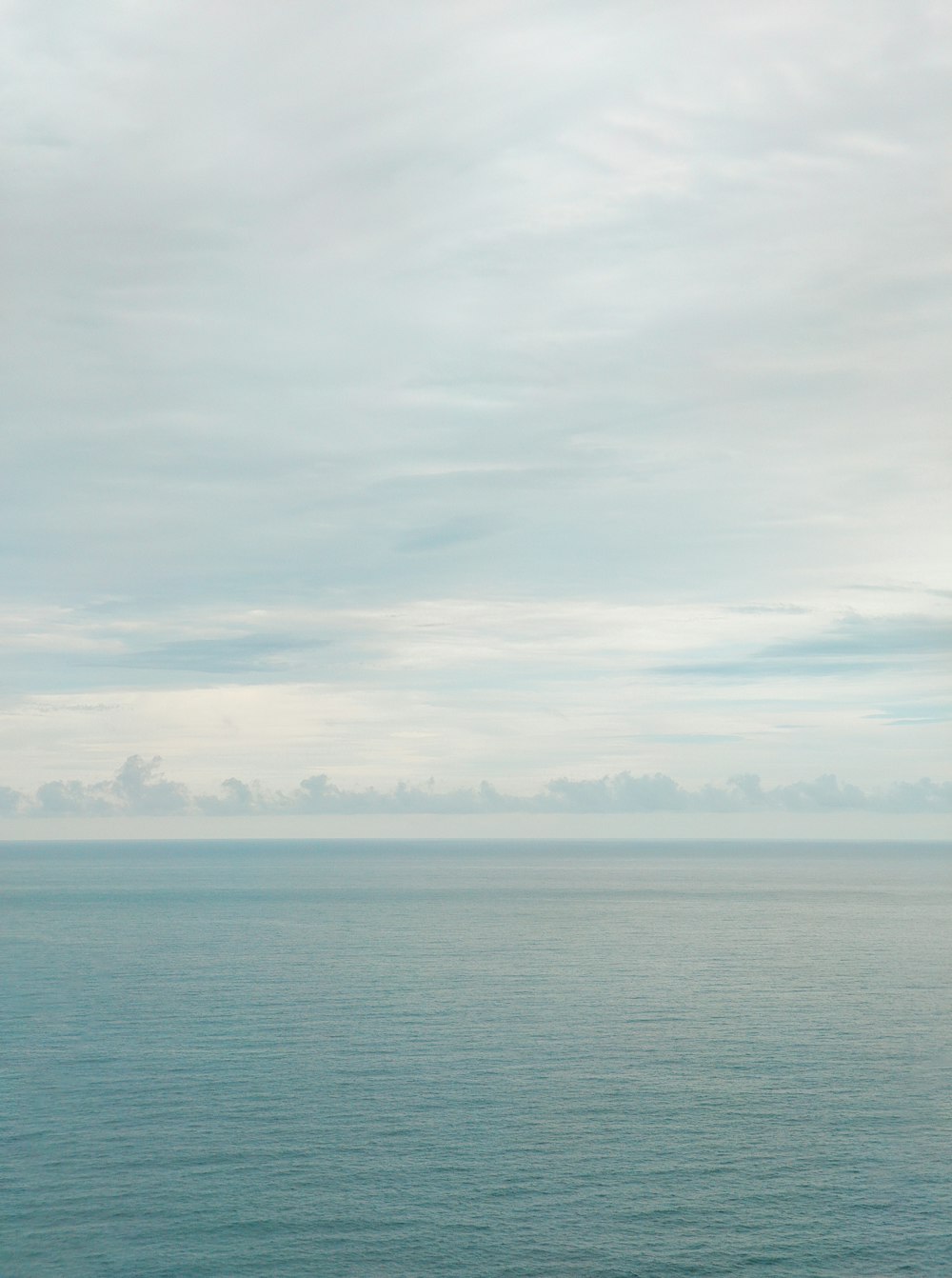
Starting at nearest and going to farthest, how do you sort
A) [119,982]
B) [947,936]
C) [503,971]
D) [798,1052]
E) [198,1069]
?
1. [198,1069]
2. [798,1052]
3. [119,982]
4. [503,971]
5. [947,936]

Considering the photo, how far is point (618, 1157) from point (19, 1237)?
3651 centimetres

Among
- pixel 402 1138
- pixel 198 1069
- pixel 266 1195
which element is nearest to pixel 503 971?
pixel 198 1069

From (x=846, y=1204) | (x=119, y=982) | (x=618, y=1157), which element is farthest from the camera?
(x=119, y=982)

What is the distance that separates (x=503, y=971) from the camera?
140 m

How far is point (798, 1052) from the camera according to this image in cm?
9575

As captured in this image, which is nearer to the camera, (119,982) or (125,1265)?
(125,1265)

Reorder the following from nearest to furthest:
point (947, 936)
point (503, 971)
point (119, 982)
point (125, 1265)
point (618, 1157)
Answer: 1. point (125, 1265)
2. point (618, 1157)
3. point (119, 982)
4. point (503, 971)
5. point (947, 936)

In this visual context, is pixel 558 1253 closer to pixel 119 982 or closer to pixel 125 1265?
pixel 125 1265

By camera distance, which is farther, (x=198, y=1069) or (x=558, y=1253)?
(x=198, y=1069)

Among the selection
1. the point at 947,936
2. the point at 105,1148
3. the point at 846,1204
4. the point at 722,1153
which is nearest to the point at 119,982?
the point at 105,1148

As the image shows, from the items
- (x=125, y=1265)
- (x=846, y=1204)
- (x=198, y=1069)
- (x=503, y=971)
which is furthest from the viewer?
(x=503, y=971)

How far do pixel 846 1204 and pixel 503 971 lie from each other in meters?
79.0

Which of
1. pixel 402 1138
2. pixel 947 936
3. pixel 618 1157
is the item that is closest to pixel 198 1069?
pixel 402 1138

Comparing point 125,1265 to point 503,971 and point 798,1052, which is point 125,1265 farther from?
point 503,971
